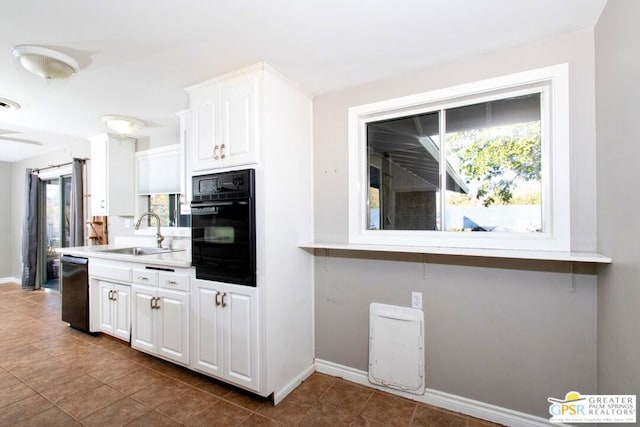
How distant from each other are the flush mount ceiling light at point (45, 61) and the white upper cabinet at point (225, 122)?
0.76 m

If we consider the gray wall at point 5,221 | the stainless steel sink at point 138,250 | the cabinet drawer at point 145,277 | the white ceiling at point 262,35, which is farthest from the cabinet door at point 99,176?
the gray wall at point 5,221

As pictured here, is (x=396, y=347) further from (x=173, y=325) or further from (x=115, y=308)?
(x=115, y=308)

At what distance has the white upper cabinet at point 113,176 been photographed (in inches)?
144

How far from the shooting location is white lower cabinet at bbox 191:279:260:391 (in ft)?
6.64

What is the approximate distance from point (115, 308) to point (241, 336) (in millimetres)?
1731

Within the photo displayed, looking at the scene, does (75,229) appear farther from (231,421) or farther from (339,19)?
(339,19)

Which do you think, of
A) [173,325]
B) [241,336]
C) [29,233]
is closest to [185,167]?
[173,325]

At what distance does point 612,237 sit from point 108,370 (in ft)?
11.9

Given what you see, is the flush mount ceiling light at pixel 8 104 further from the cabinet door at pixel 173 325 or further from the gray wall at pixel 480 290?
the gray wall at pixel 480 290

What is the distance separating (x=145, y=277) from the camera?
2600 mm

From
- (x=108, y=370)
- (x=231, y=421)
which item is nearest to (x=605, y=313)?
(x=231, y=421)

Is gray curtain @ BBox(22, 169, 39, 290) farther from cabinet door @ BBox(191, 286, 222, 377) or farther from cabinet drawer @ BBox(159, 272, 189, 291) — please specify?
cabinet door @ BBox(191, 286, 222, 377)

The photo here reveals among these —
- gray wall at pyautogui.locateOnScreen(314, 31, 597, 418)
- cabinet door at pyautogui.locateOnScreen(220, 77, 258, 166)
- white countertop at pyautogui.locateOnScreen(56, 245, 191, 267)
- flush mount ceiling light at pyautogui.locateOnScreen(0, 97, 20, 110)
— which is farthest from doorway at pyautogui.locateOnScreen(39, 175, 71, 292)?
gray wall at pyautogui.locateOnScreen(314, 31, 597, 418)

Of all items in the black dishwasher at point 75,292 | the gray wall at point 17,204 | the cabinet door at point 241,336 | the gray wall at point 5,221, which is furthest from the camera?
the gray wall at point 5,221
